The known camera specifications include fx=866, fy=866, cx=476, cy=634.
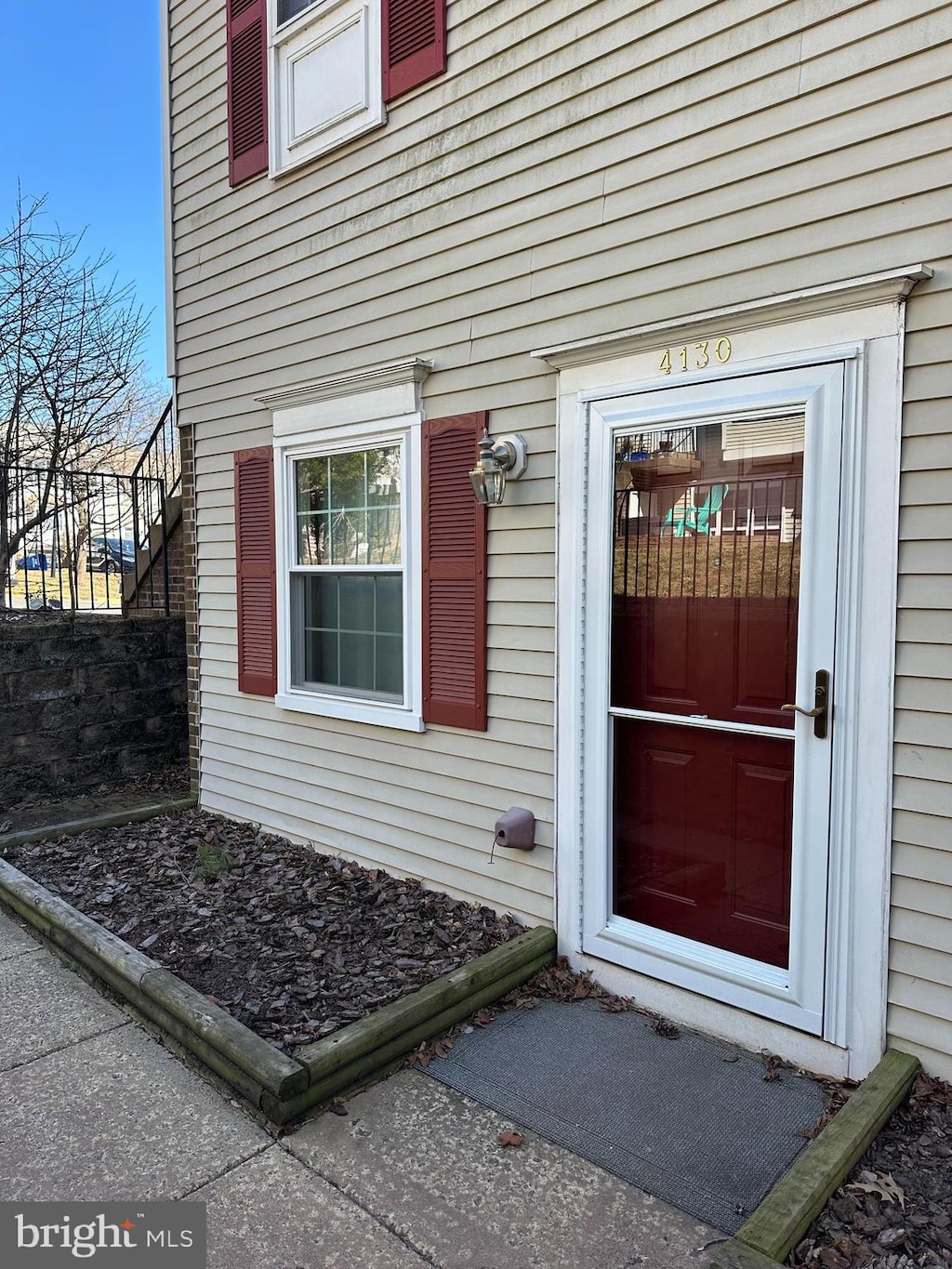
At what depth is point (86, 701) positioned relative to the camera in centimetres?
609

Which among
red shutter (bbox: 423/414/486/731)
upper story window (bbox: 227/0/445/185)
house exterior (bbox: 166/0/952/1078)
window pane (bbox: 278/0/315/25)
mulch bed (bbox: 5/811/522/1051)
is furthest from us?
window pane (bbox: 278/0/315/25)

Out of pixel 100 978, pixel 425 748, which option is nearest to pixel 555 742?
pixel 425 748

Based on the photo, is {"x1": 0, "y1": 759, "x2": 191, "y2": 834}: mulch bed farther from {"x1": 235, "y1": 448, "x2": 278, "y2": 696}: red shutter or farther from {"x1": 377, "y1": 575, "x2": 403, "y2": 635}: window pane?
{"x1": 377, "y1": 575, "x2": 403, "y2": 635}: window pane

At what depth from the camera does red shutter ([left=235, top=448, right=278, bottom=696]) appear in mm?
4938

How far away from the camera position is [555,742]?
349 cm

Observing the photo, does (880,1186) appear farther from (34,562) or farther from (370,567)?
(34,562)

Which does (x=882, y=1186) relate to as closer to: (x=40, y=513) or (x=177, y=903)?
(x=177, y=903)

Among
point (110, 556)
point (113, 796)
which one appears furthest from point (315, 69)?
point (113, 796)

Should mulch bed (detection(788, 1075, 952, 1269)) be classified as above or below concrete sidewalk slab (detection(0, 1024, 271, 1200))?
above

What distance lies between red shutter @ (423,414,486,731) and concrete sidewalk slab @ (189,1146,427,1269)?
1893 mm

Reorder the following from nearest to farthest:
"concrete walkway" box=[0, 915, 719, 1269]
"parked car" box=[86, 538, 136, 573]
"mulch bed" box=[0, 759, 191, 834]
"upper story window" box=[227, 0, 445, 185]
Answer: "concrete walkway" box=[0, 915, 719, 1269] → "upper story window" box=[227, 0, 445, 185] → "mulch bed" box=[0, 759, 191, 834] → "parked car" box=[86, 538, 136, 573]

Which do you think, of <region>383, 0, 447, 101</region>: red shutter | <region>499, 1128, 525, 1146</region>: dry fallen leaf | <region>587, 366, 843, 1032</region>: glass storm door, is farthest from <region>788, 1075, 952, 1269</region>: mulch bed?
<region>383, 0, 447, 101</region>: red shutter

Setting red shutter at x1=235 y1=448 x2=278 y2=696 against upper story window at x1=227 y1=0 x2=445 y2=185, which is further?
red shutter at x1=235 y1=448 x2=278 y2=696

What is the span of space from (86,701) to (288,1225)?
15.2ft
